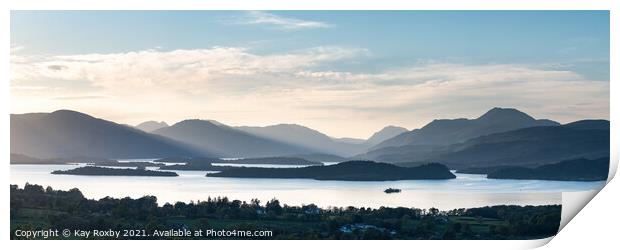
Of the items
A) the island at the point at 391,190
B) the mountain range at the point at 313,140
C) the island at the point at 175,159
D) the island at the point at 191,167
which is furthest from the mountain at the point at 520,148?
the island at the point at 175,159

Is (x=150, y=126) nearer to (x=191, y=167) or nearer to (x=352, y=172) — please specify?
(x=191, y=167)

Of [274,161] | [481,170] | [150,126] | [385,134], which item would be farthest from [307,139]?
[481,170]

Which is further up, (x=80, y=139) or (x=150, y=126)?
(x=150, y=126)

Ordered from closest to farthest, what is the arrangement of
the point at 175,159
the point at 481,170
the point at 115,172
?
the point at 115,172 → the point at 175,159 → the point at 481,170

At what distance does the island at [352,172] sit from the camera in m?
15.7

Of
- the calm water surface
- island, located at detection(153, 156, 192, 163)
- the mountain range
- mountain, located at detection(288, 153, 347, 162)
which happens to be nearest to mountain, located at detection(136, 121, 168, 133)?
the mountain range

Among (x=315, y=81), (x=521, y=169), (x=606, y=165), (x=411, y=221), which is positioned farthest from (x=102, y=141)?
(x=606, y=165)

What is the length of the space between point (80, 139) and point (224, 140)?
174 centimetres

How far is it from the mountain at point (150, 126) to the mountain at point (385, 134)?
2.50m

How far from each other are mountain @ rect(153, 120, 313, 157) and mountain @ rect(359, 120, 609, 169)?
1.11 metres

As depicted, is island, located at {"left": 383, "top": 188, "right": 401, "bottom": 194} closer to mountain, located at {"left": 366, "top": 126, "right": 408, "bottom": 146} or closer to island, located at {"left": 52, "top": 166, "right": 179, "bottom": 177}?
mountain, located at {"left": 366, "top": 126, "right": 408, "bottom": 146}

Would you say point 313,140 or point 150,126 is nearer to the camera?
point 150,126

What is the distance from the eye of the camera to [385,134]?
15672mm
